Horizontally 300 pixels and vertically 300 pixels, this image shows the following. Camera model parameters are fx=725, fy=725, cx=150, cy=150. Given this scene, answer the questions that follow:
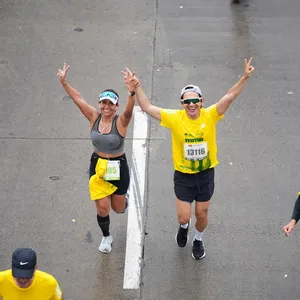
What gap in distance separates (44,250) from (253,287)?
2332mm

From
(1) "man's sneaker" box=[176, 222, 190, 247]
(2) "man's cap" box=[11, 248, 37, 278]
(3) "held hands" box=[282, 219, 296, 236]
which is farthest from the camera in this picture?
(1) "man's sneaker" box=[176, 222, 190, 247]

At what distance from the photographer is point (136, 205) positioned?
8711 mm

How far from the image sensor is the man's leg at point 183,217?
756cm

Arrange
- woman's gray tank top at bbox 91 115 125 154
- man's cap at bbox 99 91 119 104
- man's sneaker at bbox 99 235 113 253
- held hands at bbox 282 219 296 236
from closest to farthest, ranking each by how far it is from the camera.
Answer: held hands at bbox 282 219 296 236, man's cap at bbox 99 91 119 104, woman's gray tank top at bbox 91 115 125 154, man's sneaker at bbox 99 235 113 253

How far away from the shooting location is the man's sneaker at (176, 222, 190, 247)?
7875mm

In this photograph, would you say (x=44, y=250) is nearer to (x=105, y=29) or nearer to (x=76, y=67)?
(x=76, y=67)

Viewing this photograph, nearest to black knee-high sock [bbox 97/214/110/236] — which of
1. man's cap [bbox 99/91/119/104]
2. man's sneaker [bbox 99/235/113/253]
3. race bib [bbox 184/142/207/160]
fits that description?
man's sneaker [bbox 99/235/113/253]

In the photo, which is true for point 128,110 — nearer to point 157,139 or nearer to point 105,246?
point 105,246

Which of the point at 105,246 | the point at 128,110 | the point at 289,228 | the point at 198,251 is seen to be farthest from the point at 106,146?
the point at 289,228

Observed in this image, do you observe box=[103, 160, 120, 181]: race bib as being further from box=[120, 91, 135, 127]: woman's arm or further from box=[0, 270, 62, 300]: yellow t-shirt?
box=[0, 270, 62, 300]: yellow t-shirt

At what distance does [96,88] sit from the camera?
431 inches

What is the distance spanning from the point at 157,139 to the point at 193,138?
8.37ft

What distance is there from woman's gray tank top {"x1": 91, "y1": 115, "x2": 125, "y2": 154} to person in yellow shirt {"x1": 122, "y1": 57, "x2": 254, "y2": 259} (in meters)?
0.40

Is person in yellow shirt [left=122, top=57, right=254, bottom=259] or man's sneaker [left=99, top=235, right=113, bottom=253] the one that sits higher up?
person in yellow shirt [left=122, top=57, right=254, bottom=259]
